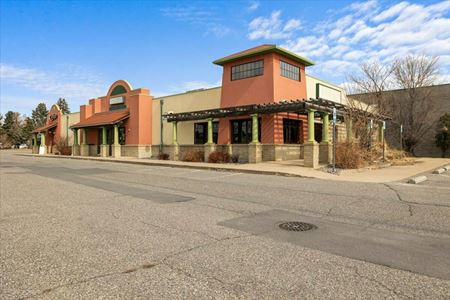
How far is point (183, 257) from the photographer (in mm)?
4316

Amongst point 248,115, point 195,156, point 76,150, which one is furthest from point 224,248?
point 76,150

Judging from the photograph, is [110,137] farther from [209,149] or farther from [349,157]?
[349,157]

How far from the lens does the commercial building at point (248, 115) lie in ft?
70.5

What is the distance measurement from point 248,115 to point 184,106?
29.0ft

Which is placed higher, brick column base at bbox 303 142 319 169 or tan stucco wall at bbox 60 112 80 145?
tan stucco wall at bbox 60 112 80 145

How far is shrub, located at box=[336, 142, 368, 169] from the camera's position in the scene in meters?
17.2

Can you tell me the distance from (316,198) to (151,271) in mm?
6186

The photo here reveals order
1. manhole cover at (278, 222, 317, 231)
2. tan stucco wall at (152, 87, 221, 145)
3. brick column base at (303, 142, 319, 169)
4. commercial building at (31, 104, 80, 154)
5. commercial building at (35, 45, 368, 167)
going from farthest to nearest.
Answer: commercial building at (31, 104, 80, 154), tan stucco wall at (152, 87, 221, 145), commercial building at (35, 45, 368, 167), brick column base at (303, 142, 319, 169), manhole cover at (278, 222, 317, 231)

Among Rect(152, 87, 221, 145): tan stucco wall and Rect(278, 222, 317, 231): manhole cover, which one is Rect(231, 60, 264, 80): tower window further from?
Rect(278, 222, 317, 231): manhole cover

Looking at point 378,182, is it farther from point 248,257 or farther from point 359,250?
point 248,257

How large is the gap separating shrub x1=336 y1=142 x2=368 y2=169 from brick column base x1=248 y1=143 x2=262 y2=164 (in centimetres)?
534

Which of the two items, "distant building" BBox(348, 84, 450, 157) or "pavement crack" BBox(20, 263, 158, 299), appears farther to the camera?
"distant building" BBox(348, 84, 450, 157)

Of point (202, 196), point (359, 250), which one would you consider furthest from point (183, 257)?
point (202, 196)

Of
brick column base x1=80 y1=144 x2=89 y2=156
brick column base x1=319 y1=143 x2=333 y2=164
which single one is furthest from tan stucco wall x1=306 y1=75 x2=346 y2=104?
brick column base x1=80 y1=144 x2=89 y2=156
